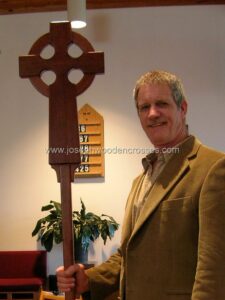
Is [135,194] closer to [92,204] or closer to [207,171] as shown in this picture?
[207,171]

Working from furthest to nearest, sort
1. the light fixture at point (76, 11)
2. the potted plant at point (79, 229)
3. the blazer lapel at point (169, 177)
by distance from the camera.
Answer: the potted plant at point (79, 229) → the light fixture at point (76, 11) → the blazer lapel at point (169, 177)

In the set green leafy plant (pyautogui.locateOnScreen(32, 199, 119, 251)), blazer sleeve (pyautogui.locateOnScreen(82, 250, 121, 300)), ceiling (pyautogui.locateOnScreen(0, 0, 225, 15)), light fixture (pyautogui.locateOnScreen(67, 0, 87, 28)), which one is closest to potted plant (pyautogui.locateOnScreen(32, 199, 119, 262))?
green leafy plant (pyautogui.locateOnScreen(32, 199, 119, 251))

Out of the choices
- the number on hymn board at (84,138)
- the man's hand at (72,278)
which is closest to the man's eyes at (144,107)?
the man's hand at (72,278)

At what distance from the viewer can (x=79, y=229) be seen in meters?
3.07

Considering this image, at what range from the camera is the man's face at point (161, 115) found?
1.14 m

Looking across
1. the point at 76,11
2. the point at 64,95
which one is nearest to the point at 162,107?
the point at 64,95

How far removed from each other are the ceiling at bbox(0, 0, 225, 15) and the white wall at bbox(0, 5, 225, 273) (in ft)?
0.19

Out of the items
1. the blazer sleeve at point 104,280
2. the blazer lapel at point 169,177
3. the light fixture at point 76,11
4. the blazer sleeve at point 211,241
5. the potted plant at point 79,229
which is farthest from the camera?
the potted plant at point 79,229

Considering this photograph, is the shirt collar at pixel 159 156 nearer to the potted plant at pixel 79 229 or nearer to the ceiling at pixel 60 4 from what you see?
the potted plant at pixel 79 229

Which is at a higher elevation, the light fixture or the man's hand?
the light fixture

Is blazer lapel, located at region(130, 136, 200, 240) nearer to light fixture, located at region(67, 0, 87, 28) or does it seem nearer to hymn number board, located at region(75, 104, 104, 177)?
light fixture, located at region(67, 0, 87, 28)

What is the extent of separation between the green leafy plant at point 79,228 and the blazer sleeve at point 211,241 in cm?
216

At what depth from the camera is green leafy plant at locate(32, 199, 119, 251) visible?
10.0 feet

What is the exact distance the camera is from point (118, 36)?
3615mm
